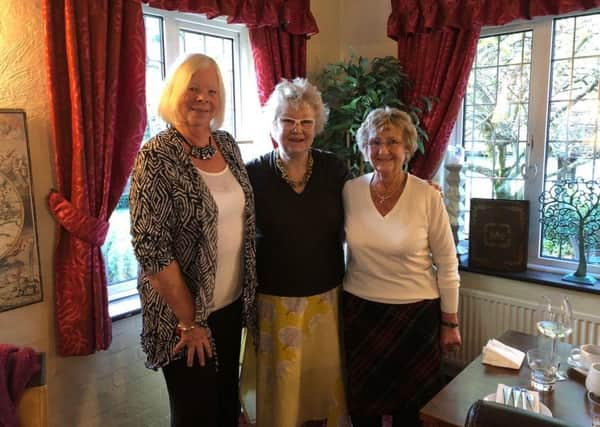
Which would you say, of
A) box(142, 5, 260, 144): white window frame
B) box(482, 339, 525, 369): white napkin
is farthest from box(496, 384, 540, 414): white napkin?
box(142, 5, 260, 144): white window frame

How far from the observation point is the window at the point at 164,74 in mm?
2385

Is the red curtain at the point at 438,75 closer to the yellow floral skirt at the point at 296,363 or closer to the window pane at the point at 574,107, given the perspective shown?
the window pane at the point at 574,107

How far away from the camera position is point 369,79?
288 centimetres

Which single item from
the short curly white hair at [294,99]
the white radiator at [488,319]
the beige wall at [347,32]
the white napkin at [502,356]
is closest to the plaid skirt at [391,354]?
the white napkin at [502,356]

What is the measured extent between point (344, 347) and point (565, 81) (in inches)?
70.4

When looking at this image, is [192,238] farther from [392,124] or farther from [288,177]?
[392,124]

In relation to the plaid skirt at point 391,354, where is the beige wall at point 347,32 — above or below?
above

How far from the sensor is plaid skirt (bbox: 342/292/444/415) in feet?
6.36

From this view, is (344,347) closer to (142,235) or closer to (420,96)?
(142,235)

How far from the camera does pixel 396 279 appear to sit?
192 centimetres

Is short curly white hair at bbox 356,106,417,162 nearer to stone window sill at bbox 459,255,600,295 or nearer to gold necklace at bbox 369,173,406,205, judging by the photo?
gold necklace at bbox 369,173,406,205

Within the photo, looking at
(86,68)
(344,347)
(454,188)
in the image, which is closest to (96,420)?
(344,347)

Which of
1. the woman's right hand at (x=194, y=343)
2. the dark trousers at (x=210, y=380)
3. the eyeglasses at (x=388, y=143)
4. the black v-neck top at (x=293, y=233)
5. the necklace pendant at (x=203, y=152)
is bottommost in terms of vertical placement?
the dark trousers at (x=210, y=380)

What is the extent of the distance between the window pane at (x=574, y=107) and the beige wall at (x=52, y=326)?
0.62 metres
